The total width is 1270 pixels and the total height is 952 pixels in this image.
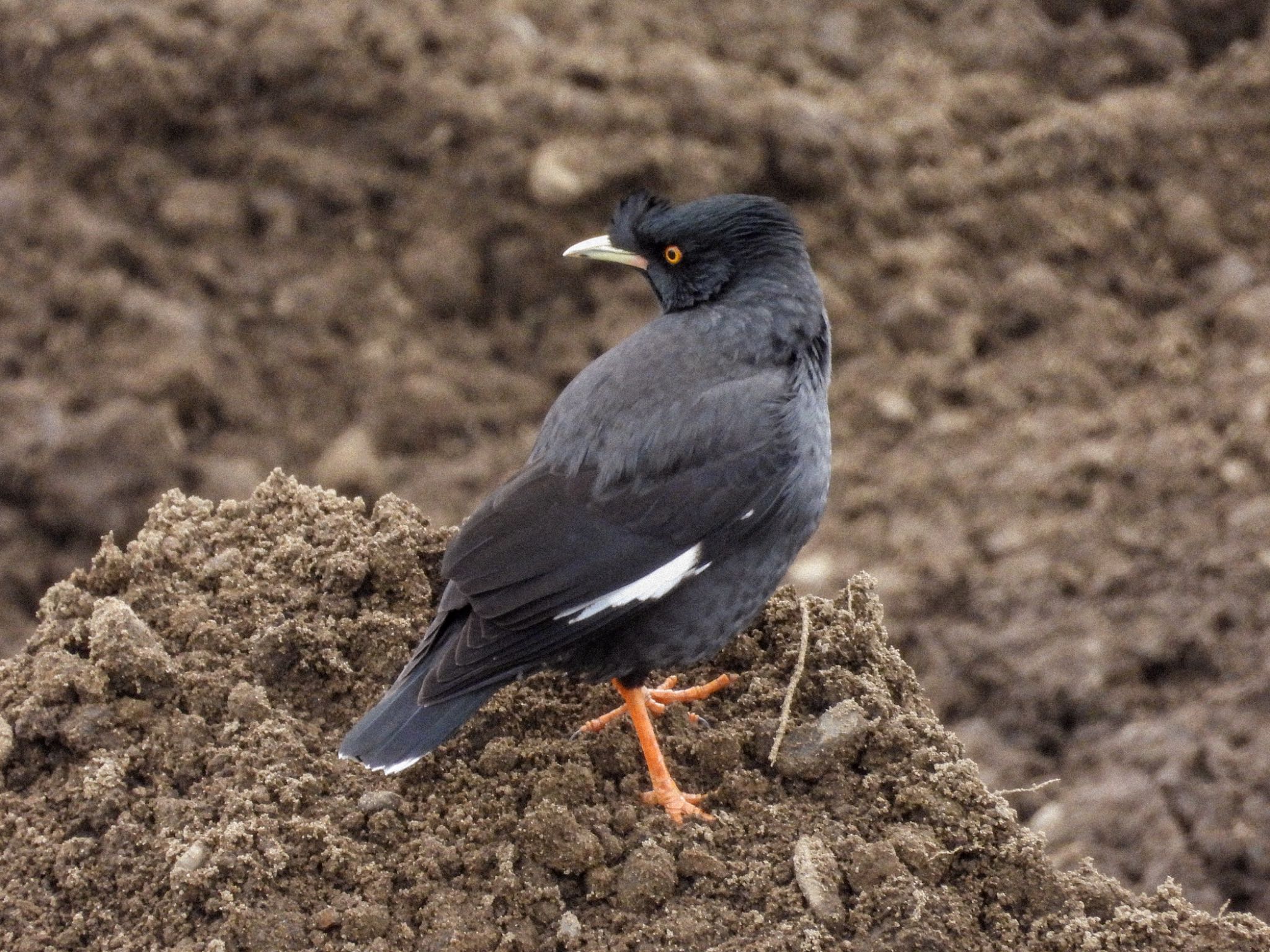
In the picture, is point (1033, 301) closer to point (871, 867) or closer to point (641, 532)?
point (641, 532)

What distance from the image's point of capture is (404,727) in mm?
3885

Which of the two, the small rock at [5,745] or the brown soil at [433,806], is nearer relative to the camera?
the brown soil at [433,806]

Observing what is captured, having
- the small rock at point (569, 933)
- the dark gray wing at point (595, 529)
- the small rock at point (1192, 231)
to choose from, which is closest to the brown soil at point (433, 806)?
the small rock at point (569, 933)

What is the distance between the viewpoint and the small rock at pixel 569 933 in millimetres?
3748

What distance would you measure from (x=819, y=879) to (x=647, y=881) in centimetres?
40

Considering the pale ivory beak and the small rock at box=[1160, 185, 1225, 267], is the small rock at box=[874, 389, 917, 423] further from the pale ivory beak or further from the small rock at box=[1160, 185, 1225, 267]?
the pale ivory beak

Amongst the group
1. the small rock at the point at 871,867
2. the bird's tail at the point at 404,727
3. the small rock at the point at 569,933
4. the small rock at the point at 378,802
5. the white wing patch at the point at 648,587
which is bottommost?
the small rock at the point at 871,867

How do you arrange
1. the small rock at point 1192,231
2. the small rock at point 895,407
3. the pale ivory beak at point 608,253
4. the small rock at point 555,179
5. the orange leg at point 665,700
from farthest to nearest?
1. the small rock at point 1192,231
2. the small rock at point 555,179
3. the small rock at point 895,407
4. the pale ivory beak at point 608,253
5. the orange leg at point 665,700

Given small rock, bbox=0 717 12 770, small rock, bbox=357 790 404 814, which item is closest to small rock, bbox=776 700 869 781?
small rock, bbox=357 790 404 814

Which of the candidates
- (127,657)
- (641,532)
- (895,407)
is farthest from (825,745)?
(895,407)

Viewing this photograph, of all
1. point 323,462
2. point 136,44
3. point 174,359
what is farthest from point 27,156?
point 323,462

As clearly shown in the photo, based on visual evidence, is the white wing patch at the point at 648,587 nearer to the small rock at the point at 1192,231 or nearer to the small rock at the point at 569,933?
the small rock at the point at 569,933

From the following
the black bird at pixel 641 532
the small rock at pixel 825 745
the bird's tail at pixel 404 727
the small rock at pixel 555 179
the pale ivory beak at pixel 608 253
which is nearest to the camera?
the bird's tail at pixel 404 727

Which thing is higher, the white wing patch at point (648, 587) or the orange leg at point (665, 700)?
the white wing patch at point (648, 587)
